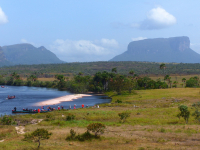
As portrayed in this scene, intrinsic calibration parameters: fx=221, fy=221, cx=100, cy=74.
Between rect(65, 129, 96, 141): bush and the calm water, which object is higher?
rect(65, 129, 96, 141): bush

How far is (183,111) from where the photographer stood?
4062cm

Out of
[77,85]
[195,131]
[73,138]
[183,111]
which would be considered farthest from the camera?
[77,85]

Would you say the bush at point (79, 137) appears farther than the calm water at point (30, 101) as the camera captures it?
No

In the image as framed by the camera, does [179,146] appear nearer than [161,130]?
Yes

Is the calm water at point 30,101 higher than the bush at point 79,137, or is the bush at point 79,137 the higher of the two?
the bush at point 79,137

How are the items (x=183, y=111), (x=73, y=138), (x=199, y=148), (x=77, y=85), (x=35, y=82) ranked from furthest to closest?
(x=35, y=82)
(x=77, y=85)
(x=183, y=111)
(x=73, y=138)
(x=199, y=148)

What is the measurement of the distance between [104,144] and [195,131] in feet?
46.3

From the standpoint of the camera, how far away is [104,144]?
1052 inches

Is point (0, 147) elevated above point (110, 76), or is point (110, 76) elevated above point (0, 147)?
point (110, 76)

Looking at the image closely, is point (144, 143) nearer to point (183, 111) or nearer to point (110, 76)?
point (183, 111)

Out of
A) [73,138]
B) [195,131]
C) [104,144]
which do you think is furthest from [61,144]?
[195,131]

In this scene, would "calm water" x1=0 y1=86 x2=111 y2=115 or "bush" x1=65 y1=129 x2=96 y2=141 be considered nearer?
"bush" x1=65 y1=129 x2=96 y2=141

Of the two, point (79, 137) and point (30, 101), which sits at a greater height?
point (79, 137)

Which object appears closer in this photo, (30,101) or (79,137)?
(79,137)
